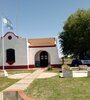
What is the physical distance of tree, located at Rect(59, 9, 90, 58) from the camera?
49675 millimetres

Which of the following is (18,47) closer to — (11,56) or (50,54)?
(11,56)

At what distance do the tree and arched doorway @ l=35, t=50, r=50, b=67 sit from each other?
6.72m

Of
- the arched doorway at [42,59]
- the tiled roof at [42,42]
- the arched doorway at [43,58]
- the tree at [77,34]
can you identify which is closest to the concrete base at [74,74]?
the tiled roof at [42,42]

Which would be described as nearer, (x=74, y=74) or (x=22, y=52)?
(x=74, y=74)

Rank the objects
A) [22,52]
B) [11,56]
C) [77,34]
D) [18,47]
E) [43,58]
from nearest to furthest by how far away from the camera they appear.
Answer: [22,52], [18,47], [11,56], [43,58], [77,34]

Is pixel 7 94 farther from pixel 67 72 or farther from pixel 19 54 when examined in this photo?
pixel 19 54

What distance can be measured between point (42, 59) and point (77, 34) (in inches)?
300

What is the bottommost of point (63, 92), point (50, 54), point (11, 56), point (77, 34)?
point (63, 92)

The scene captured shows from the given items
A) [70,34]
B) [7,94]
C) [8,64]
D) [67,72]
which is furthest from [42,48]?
[7,94]

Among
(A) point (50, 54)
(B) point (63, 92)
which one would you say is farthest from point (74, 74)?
(A) point (50, 54)

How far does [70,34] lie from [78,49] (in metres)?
2.86

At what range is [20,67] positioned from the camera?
42.2 metres

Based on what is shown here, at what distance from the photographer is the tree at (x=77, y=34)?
49.7 metres

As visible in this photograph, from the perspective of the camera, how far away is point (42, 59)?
153ft
